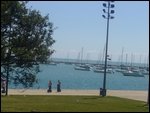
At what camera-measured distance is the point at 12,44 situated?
22734 millimetres

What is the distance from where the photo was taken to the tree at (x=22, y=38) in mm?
21712

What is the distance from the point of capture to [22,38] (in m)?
22.4

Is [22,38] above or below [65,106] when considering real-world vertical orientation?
above

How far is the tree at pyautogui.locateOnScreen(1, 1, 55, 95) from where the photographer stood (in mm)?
21712

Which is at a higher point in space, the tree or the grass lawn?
the tree

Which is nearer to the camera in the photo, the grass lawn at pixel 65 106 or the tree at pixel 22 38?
the tree at pixel 22 38

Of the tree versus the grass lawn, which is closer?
the tree

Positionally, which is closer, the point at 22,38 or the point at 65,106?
A: the point at 22,38

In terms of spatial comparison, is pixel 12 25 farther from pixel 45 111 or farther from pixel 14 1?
pixel 45 111

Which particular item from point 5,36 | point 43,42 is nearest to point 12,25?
point 5,36

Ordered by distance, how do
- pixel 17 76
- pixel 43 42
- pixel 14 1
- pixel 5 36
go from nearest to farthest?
pixel 14 1
pixel 5 36
pixel 43 42
pixel 17 76

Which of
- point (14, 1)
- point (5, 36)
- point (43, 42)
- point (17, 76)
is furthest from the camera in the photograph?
point (17, 76)

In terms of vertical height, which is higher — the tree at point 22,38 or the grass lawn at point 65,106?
the tree at point 22,38

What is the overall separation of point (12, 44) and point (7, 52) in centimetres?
51
